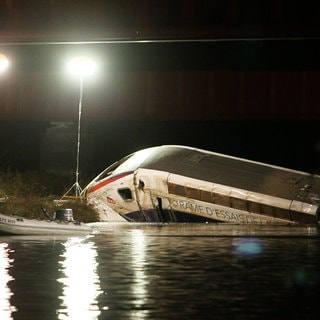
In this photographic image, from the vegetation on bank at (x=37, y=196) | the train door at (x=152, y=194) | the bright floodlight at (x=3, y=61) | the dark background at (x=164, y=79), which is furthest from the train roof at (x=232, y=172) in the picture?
the bright floodlight at (x=3, y=61)

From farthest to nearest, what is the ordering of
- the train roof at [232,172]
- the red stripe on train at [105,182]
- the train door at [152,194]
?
the red stripe on train at [105,182], the train door at [152,194], the train roof at [232,172]

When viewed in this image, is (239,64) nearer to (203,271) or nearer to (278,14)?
(278,14)

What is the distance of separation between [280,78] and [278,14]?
218 centimetres

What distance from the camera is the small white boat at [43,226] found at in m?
27.1

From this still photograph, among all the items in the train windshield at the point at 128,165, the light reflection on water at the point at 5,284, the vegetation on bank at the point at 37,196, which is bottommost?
the light reflection on water at the point at 5,284

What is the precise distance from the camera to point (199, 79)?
134ft

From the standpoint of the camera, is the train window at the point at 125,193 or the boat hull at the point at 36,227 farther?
the train window at the point at 125,193

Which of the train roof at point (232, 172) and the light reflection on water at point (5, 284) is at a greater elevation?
the train roof at point (232, 172)

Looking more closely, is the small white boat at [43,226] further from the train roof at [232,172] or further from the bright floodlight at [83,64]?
the bright floodlight at [83,64]

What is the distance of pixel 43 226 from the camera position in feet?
90.4

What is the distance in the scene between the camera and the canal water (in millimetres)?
14469

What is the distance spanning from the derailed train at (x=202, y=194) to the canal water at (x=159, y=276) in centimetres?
526

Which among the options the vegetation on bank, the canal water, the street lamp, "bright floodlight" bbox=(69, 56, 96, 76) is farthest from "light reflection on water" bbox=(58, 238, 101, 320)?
"bright floodlight" bbox=(69, 56, 96, 76)

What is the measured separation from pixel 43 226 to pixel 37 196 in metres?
8.29
